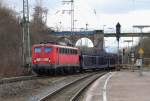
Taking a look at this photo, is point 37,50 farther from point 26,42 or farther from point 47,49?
point 26,42

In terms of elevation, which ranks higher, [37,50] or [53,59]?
[37,50]

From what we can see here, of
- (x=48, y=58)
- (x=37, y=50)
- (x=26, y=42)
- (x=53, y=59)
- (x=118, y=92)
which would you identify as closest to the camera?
(x=118, y=92)

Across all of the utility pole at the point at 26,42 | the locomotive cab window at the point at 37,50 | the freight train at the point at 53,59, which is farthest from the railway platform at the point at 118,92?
the utility pole at the point at 26,42

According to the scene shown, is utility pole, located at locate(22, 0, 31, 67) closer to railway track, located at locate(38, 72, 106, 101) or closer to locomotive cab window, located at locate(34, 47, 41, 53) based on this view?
locomotive cab window, located at locate(34, 47, 41, 53)

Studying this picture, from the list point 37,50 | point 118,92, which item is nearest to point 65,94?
point 118,92

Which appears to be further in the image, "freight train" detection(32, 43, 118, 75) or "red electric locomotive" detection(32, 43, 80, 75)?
"freight train" detection(32, 43, 118, 75)

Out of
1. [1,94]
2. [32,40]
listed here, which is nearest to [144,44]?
[32,40]

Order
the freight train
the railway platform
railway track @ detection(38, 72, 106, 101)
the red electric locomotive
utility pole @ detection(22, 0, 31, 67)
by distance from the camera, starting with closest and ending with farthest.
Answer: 1. the railway platform
2. railway track @ detection(38, 72, 106, 101)
3. the red electric locomotive
4. the freight train
5. utility pole @ detection(22, 0, 31, 67)

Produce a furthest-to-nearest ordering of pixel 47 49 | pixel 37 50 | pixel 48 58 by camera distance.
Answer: pixel 37 50 < pixel 47 49 < pixel 48 58

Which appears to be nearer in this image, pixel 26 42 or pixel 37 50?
pixel 37 50

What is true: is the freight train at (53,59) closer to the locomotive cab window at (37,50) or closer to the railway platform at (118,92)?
the locomotive cab window at (37,50)

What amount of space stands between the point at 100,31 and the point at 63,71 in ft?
237

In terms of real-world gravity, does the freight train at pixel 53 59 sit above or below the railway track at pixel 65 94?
above

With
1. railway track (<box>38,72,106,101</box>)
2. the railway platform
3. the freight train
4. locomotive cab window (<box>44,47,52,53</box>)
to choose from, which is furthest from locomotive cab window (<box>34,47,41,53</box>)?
railway track (<box>38,72,106,101</box>)
